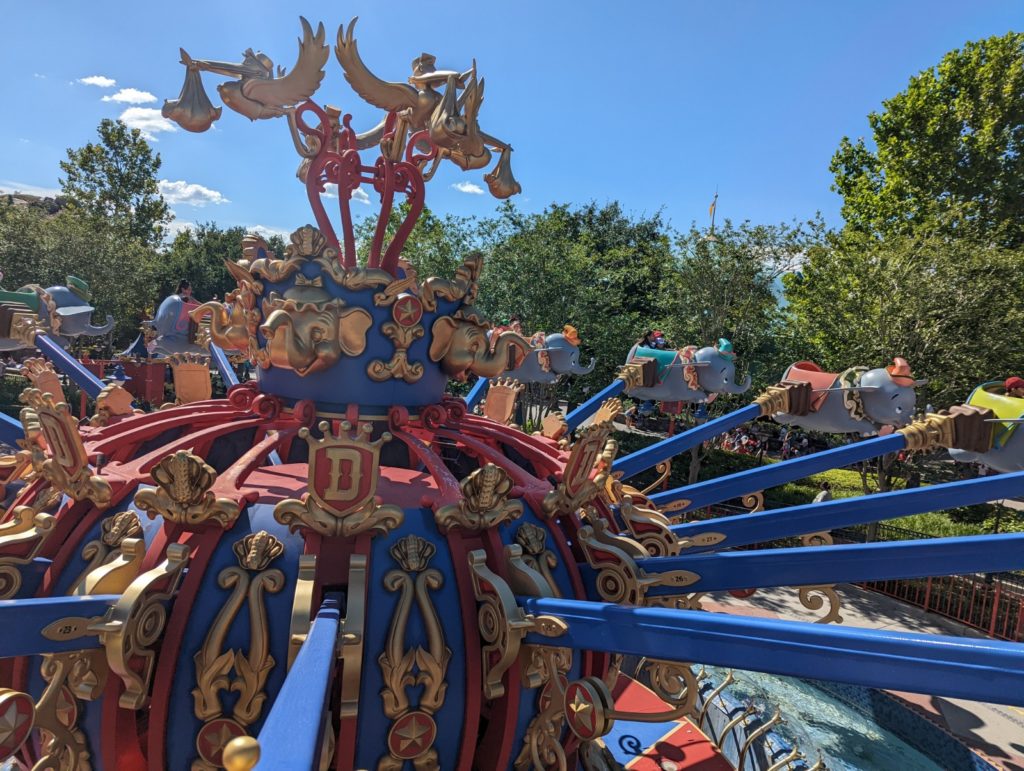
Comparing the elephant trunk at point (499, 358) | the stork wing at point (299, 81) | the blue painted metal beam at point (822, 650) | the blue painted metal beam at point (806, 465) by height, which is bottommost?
the blue painted metal beam at point (822, 650)

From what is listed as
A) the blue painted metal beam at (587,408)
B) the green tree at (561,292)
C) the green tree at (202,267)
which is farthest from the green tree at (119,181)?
the blue painted metal beam at (587,408)

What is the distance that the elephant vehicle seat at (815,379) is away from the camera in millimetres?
8125

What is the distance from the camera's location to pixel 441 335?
17.2ft

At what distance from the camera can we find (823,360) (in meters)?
24.7

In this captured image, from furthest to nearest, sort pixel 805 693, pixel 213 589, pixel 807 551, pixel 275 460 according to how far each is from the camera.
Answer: pixel 805 693 → pixel 275 460 → pixel 213 589 → pixel 807 551

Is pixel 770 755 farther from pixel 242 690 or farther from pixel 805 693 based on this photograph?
pixel 242 690

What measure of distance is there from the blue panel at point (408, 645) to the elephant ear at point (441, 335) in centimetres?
163

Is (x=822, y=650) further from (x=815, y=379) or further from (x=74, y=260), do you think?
(x=74, y=260)

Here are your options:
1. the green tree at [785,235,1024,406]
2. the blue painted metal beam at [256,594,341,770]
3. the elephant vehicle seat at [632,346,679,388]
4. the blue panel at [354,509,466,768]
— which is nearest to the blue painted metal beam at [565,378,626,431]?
the elephant vehicle seat at [632,346,679,388]

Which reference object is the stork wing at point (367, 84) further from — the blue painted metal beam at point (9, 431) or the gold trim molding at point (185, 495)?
the blue painted metal beam at point (9, 431)

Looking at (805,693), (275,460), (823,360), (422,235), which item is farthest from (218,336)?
(422,235)

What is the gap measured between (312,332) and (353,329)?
1.09 feet

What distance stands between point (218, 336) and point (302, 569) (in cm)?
267

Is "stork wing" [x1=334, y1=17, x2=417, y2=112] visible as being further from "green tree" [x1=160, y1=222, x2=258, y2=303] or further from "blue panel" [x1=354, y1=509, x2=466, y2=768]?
"green tree" [x1=160, y1=222, x2=258, y2=303]
